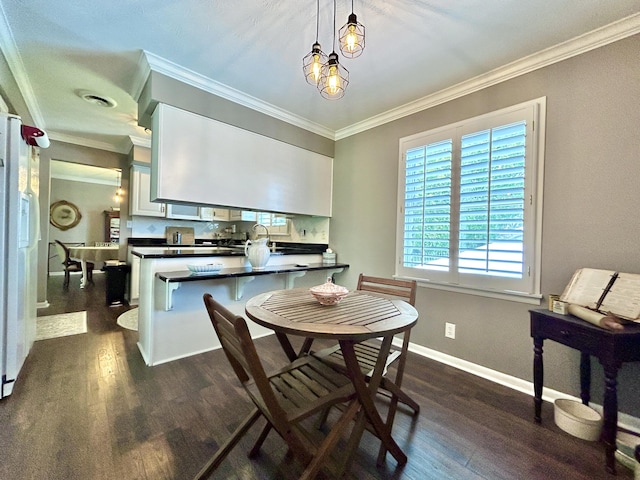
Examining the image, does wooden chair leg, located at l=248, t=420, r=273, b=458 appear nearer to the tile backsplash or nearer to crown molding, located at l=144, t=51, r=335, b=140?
the tile backsplash

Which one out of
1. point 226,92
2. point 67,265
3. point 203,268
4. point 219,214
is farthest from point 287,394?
point 67,265

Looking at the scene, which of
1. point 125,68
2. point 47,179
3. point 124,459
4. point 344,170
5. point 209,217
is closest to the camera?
point 124,459

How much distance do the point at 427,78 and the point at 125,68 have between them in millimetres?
2581

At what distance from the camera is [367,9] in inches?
65.9

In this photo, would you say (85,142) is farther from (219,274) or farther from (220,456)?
(220,456)

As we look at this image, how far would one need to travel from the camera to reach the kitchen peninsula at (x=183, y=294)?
93.3 inches

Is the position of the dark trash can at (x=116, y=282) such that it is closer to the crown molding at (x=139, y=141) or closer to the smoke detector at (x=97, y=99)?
the crown molding at (x=139, y=141)

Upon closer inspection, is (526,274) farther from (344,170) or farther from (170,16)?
(170,16)

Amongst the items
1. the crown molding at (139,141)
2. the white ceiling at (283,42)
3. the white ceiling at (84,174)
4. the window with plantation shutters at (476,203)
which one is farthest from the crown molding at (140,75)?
the white ceiling at (84,174)

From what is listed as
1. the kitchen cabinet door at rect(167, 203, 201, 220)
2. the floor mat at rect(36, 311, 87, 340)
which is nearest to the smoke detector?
the kitchen cabinet door at rect(167, 203, 201, 220)

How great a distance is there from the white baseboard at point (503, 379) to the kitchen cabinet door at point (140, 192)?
4383 millimetres

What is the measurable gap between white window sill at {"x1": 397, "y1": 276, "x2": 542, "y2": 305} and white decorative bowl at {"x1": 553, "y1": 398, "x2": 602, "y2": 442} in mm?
646

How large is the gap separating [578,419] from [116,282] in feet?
17.7

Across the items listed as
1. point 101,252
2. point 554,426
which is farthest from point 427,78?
point 101,252
